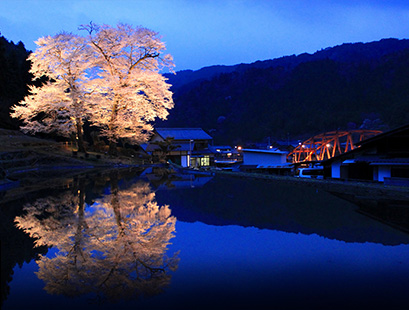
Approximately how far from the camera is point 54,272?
5.45 meters

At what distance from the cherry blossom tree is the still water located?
63.5ft

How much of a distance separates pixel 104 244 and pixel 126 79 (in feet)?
83.4

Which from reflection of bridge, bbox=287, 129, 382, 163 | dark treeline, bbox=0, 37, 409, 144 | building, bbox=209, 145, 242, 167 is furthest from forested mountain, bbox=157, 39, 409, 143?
reflection of bridge, bbox=287, 129, 382, 163

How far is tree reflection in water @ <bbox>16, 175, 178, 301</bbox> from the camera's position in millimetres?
4961

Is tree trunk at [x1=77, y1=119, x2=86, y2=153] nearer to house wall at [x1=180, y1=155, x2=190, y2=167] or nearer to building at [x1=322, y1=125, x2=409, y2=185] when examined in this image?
house wall at [x1=180, y1=155, x2=190, y2=167]

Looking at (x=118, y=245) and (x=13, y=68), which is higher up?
(x=13, y=68)

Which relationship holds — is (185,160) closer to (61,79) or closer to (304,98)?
(61,79)

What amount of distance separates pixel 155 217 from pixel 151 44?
23.7 metres

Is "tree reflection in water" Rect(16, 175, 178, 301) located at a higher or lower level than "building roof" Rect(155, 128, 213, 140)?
lower

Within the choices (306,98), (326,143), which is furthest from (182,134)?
(306,98)

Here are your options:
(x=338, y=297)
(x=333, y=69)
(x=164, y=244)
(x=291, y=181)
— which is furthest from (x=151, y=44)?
(x=333, y=69)

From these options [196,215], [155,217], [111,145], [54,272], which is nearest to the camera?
[54,272]

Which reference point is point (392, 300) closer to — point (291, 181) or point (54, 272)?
point (54, 272)

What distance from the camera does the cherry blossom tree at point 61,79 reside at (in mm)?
28328
